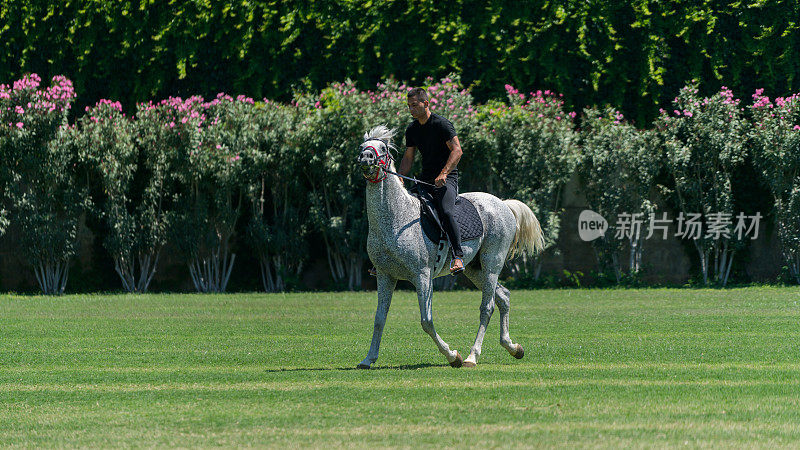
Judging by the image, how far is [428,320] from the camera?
1042cm

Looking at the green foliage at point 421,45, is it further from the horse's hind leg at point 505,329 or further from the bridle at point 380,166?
the bridle at point 380,166

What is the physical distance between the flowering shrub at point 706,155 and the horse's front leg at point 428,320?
1428cm

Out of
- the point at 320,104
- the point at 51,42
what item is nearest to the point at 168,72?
the point at 51,42

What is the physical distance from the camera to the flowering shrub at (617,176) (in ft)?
76.5

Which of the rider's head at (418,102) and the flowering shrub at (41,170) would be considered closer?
the rider's head at (418,102)

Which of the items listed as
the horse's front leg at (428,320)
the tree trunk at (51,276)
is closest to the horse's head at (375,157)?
the horse's front leg at (428,320)

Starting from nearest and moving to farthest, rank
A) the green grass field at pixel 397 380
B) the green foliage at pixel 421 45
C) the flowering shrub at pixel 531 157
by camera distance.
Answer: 1. the green grass field at pixel 397 380
2. the flowering shrub at pixel 531 157
3. the green foliage at pixel 421 45

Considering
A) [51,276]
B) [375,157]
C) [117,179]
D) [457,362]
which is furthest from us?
[51,276]

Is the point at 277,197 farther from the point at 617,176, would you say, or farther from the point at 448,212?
the point at 448,212

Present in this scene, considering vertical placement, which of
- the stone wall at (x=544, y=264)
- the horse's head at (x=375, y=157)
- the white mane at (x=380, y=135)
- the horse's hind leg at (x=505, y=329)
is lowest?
the horse's hind leg at (x=505, y=329)

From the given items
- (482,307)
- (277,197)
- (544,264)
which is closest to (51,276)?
(277,197)

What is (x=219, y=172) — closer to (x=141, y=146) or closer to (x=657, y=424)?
(x=141, y=146)

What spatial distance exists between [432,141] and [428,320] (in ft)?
6.44

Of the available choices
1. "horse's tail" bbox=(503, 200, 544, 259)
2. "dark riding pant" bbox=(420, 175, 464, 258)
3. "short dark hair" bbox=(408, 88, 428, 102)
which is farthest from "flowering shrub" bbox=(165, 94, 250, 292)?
"short dark hair" bbox=(408, 88, 428, 102)
